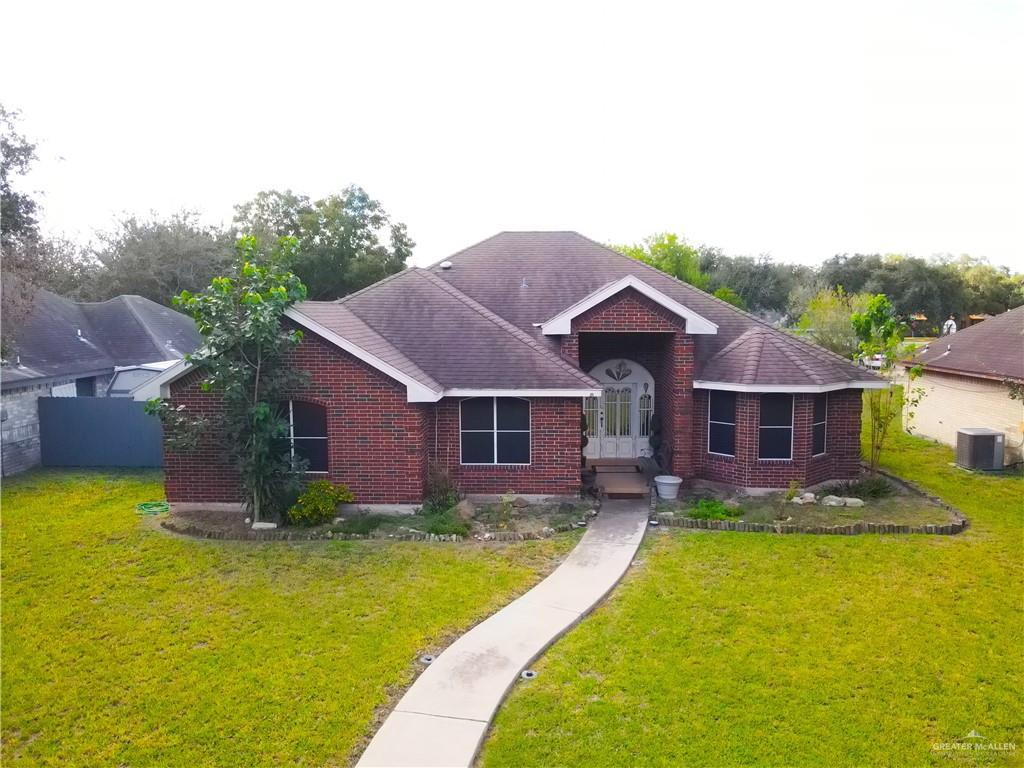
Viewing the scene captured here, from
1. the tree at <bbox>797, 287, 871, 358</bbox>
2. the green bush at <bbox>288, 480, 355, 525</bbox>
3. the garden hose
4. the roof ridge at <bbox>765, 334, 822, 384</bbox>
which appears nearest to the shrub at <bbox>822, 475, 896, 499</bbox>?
the roof ridge at <bbox>765, 334, 822, 384</bbox>

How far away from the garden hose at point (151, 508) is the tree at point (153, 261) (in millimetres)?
30415

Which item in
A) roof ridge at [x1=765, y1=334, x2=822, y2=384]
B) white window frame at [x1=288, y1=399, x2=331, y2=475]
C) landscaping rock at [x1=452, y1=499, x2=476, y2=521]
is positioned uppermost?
roof ridge at [x1=765, y1=334, x2=822, y2=384]

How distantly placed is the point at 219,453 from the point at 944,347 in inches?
900

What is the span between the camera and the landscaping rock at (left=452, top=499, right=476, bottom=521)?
514 inches

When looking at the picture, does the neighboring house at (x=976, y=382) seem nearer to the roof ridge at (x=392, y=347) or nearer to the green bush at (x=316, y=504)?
the roof ridge at (x=392, y=347)

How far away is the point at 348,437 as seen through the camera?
13516 mm

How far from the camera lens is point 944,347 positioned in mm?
22469

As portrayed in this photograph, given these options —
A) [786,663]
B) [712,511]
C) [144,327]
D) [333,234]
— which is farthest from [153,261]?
[786,663]

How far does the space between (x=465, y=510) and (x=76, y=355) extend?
16.4 metres

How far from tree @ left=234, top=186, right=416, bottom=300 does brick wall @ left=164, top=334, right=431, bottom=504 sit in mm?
30395

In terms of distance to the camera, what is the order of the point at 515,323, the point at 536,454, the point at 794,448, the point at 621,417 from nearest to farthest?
the point at 536,454 < the point at 794,448 < the point at 515,323 < the point at 621,417

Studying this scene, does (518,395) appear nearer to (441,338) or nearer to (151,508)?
(441,338)

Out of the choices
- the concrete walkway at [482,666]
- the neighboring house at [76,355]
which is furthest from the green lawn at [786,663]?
the neighboring house at [76,355]

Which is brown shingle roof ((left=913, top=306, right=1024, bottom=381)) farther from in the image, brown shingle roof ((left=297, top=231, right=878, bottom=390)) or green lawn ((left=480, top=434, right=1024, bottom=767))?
green lawn ((left=480, top=434, right=1024, bottom=767))
